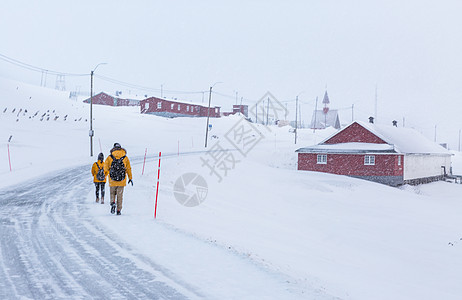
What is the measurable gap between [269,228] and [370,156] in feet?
84.1

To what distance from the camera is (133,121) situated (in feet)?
204

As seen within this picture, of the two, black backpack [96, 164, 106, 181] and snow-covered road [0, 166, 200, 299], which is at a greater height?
black backpack [96, 164, 106, 181]

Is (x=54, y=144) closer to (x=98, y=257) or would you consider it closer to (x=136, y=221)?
(x=136, y=221)

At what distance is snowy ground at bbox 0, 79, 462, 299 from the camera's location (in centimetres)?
725

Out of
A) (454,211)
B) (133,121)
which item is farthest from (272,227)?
(133,121)

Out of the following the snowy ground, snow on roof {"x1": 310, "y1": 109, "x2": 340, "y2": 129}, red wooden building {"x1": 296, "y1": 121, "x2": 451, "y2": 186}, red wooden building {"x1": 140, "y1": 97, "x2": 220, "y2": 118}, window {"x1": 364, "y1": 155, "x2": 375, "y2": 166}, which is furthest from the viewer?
snow on roof {"x1": 310, "y1": 109, "x2": 340, "y2": 129}

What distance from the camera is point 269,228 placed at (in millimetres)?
15023

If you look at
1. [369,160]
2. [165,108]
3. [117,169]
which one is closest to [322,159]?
[369,160]

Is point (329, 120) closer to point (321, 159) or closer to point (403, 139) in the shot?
point (403, 139)

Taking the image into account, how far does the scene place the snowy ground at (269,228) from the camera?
23.8 feet

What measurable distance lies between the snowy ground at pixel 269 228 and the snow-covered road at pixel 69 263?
8.6 inches

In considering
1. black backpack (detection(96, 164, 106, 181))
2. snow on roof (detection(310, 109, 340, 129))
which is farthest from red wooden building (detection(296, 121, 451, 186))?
snow on roof (detection(310, 109, 340, 129))

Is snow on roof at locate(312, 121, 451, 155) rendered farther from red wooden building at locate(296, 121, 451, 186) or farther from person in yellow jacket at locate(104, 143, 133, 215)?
person in yellow jacket at locate(104, 143, 133, 215)

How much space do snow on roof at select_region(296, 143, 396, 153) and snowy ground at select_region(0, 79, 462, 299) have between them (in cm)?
454
